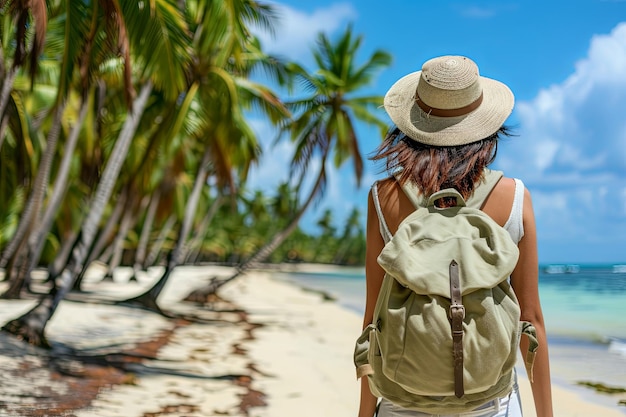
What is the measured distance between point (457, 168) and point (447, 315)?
355 mm

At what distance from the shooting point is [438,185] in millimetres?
1391

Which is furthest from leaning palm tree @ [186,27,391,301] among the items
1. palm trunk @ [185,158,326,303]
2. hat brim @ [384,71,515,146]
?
hat brim @ [384,71,515,146]

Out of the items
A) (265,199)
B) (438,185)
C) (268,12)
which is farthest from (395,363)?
(265,199)

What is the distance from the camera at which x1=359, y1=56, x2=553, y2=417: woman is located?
1.38m

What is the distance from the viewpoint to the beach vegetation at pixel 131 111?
6.64m

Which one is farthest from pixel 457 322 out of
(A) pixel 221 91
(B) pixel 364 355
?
(A) pixel 221 91

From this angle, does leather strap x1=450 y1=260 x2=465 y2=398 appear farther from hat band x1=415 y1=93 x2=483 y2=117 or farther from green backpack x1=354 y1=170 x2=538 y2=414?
hat band x1=415 y1=93 x2=483 y2=117

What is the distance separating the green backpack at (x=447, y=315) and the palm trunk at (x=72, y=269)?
7.23m

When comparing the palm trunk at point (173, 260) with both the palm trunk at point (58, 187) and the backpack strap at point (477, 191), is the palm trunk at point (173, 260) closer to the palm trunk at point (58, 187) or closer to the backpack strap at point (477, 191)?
the palm trunk at point (58, 187)

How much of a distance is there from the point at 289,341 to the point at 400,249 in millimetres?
10436

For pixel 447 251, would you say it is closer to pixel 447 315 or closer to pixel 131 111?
pixel 447 315

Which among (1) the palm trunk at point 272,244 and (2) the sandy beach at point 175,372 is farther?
(1) the palm trunk at point 272,244

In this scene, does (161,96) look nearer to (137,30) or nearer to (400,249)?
(137,30)

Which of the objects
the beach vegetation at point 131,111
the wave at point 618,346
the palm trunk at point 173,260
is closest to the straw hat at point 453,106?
the beach vegetation at point 131,111
